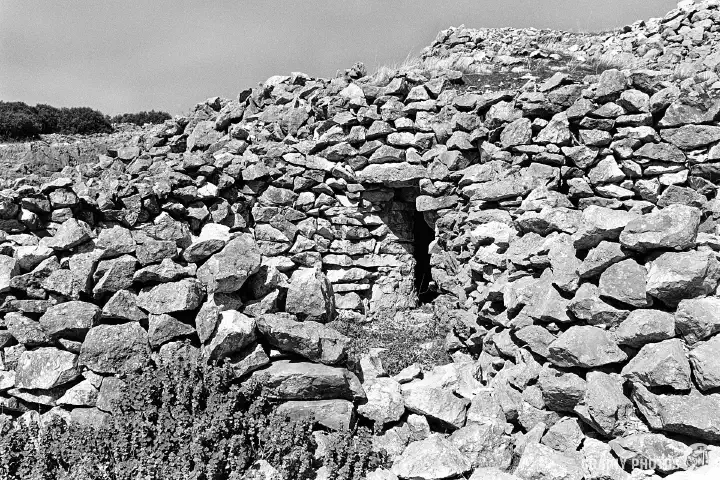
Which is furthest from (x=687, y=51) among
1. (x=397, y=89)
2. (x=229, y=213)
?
(x=229, y=213)

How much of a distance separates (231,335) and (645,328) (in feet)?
13.3

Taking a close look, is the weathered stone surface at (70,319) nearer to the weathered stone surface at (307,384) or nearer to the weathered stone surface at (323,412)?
the weathered stone surface at (307,384)

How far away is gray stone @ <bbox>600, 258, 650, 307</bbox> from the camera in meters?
5.04

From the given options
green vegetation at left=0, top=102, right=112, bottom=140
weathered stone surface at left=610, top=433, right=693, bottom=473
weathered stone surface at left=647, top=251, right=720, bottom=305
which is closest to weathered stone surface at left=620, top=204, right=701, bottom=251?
weathered stone surface at left=647, top=251, right=720, bottom=305

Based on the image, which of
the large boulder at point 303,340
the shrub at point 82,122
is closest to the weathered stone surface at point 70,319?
Answer: the large boulder at point 303,340

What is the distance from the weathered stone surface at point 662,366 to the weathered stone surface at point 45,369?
5640 millimetres

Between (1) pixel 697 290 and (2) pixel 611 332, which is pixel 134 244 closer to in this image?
(2) pixel 611 332

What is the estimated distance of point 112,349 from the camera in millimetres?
5594

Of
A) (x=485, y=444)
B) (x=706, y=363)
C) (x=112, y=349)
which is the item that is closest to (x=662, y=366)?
(x=706, y=363)

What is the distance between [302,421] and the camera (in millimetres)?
5164

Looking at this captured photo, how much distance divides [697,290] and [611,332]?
2.80 feet

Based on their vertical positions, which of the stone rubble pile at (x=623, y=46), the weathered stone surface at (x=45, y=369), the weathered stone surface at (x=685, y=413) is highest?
the stone rubble pile at (x=623, y=46)

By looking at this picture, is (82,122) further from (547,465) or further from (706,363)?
(706,363)

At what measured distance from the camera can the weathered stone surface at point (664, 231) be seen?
502 centimetres
